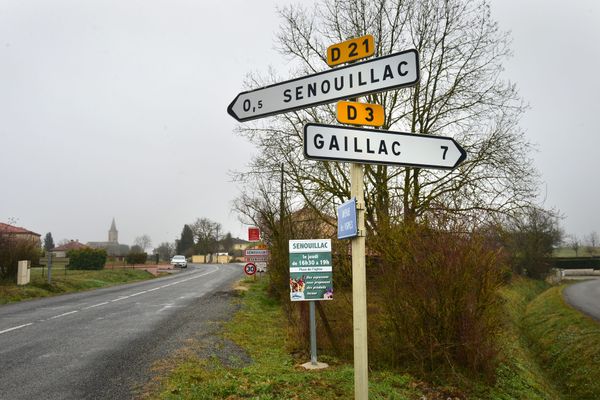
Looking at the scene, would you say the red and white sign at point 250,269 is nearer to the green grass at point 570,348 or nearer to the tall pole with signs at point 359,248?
the green grass at point 570,348

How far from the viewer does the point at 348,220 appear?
3.35 m

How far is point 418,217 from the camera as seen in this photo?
7.90 m

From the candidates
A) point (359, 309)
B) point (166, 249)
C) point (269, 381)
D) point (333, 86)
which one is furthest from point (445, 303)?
point (166, 249)

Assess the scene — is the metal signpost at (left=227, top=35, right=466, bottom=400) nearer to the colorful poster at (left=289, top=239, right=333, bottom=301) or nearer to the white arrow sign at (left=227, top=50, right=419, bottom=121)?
the white arrow sign at (left=227, top=50, right=419, bottom=121)

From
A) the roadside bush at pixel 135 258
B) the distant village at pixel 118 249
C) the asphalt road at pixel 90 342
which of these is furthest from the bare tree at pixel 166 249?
the asphalt road at pixel 90 342

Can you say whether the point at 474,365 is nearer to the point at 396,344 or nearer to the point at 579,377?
the point at 396,344

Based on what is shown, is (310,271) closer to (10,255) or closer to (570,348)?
(570,348)

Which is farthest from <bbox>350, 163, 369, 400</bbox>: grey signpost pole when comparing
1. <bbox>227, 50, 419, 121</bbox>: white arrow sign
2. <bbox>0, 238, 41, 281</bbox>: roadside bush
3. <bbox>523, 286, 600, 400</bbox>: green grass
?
<bbox>0, 238, 41, 281</bbox>: roadside bush

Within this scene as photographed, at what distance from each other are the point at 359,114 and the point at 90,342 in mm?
7420

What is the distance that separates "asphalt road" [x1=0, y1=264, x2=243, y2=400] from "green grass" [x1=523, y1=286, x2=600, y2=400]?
27.3 feet

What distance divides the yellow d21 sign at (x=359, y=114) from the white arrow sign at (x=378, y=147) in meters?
0.13

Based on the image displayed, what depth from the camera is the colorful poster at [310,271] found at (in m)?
6.99

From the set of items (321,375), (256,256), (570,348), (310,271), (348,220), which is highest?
(348,220)

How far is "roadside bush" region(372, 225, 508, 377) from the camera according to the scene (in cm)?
645
